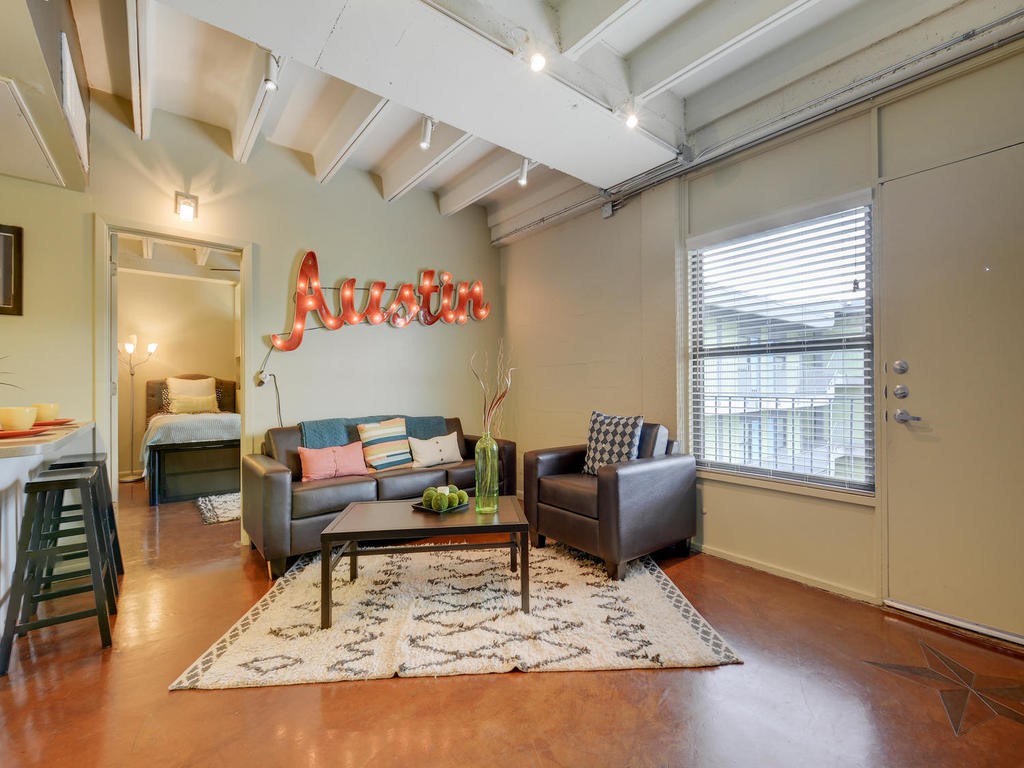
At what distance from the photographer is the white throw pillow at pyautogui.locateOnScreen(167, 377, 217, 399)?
6.20m

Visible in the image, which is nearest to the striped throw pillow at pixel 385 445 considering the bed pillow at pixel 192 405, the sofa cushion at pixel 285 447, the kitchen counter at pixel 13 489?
the sofa cushion at pixel 285 447

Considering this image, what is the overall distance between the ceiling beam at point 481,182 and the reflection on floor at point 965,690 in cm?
348

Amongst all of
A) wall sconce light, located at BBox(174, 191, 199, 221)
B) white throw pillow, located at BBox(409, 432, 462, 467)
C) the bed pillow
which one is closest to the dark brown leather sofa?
white throw pillow, located at BBox(409, 432, 462, 467)

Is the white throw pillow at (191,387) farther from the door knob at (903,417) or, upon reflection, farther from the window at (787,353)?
the door knob at (903,417)

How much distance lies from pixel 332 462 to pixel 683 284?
2776 millimetres

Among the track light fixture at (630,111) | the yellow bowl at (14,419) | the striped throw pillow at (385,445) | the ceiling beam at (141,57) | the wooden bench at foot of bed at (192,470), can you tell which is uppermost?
the ceiling beam at (141,57)

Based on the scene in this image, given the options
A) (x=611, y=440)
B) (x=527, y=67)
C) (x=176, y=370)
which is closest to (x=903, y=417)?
(x=611, y=440)

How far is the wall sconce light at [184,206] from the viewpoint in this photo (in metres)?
3.23

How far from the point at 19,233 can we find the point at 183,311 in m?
4.30

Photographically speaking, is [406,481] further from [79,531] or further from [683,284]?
[683,284]

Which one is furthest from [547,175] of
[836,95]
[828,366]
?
[828,366]

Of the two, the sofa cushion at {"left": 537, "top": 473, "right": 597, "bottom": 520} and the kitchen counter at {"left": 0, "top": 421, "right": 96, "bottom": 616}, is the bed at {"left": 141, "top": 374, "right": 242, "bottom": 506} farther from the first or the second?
the sofa cushion at {"left": 537, "top": 473, "right": 597, "bottom": 520}

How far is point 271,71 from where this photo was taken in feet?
7.97

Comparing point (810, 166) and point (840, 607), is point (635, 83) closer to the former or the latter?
point (810, 166)
